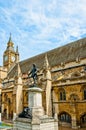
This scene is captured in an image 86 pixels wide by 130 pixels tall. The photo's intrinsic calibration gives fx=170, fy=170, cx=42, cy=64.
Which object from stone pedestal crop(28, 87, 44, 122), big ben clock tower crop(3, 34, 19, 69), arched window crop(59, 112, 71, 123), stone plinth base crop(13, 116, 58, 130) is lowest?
arched window crop(59, 112, 71, 123)

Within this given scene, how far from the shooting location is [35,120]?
12102mm

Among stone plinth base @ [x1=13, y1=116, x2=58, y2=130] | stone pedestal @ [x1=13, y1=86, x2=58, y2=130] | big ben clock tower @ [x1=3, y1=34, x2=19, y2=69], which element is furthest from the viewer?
big ben clock tower @ [x1=3, y1=34, x2=19, y2=69]

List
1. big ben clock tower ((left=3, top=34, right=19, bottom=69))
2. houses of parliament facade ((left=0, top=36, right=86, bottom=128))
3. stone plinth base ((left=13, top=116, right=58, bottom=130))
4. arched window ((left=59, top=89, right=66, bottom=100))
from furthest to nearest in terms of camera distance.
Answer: big ben clock tower ((left=3, top=34, right=19, bottom=69))
arched window ((left=59, top=89, right=66, bottom=100))
houses of parliament facade ((left=0, top=36, right=86, bottom=128))
stone plinth base ((left=13, top=116, right=58, bottom=130))

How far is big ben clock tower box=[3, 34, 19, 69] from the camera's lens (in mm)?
50812

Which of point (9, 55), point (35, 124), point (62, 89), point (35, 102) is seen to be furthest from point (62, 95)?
point (9, 55)

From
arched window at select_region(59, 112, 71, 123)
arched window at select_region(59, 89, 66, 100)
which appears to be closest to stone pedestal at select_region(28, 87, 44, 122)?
arched window at select_region(59, 112, 71, 123)

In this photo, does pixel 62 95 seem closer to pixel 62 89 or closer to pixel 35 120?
pixel 62 89

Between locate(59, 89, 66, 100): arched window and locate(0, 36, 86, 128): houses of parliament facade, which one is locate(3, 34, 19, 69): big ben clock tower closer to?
locate(0, 36, 86, 128): houses of parliament facade

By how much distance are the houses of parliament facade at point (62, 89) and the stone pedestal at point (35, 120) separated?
4.57 m

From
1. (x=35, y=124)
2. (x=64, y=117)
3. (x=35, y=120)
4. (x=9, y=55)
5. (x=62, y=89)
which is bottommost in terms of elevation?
(x=64, y=117)

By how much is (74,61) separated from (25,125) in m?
17.3

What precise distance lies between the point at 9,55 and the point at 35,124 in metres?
40.9

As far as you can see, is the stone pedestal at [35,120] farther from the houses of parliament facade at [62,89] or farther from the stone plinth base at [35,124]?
the houses of parliament facade at [62,89]

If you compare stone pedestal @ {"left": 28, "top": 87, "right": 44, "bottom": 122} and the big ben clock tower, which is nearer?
stone pedestal @ {"left": 28, "top": 87, "right": 44, "bottom": 122}
